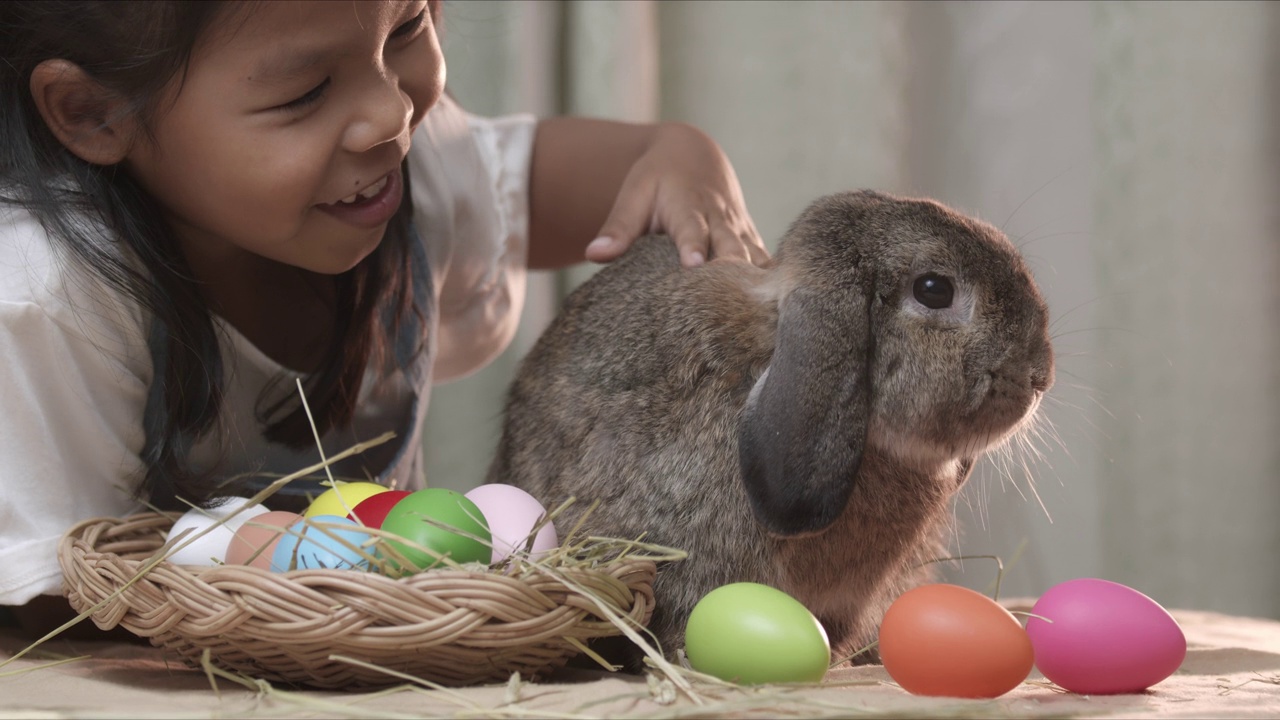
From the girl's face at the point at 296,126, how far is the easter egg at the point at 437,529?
44cm

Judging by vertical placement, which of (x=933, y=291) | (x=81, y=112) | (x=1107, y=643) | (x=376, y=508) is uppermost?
(x=81, y=112)

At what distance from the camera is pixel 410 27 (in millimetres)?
1434

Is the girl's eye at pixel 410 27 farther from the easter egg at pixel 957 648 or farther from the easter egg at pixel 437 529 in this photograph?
the easter egg at pixel 957 648

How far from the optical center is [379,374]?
1814mm

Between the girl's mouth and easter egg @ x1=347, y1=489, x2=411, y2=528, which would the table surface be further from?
the girl's mouth

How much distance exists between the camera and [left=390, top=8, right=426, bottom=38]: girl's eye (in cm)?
142

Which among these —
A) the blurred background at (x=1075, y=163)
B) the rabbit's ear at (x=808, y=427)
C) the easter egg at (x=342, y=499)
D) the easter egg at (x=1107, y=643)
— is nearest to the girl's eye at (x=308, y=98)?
the easter egg at (x=342, y=499)

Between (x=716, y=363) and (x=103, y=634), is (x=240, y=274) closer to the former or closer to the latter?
(x=103, y=634)

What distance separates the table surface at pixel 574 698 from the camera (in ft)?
3.03

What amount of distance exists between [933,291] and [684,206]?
540 millimetres

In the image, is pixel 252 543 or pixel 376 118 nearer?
pixel 252 543

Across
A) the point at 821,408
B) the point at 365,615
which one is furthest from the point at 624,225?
the point at 365,615

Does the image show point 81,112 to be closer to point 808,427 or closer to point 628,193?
point 628,193

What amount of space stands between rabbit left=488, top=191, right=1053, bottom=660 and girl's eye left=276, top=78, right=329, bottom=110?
1.53 feet
